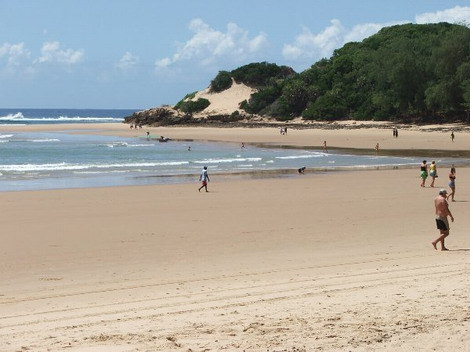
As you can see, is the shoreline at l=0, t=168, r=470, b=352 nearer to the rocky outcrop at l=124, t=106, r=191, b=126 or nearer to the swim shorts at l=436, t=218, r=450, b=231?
the swim shorts at l=436, t=218, r=450, b=231

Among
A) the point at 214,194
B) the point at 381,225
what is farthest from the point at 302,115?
the point at 381,225

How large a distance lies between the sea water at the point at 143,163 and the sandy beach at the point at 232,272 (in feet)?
22.0

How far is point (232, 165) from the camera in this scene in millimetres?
39094

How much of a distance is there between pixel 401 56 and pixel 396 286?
67.2 m

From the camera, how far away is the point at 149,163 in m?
41.1

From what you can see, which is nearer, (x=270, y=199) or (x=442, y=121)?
(x=270, y=199)

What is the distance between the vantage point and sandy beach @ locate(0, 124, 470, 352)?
8.03 metres

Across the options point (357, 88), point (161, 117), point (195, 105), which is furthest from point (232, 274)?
point (161, 117)

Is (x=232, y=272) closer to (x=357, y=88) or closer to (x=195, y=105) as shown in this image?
(x=357, y=88)

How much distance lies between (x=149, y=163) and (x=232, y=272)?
29.4 meters

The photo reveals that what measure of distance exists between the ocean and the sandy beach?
6.68m

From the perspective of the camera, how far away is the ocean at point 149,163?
1245 inches

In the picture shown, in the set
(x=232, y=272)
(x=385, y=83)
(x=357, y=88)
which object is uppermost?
(x=385, y=83)

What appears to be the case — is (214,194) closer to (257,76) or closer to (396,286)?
(396,286)
